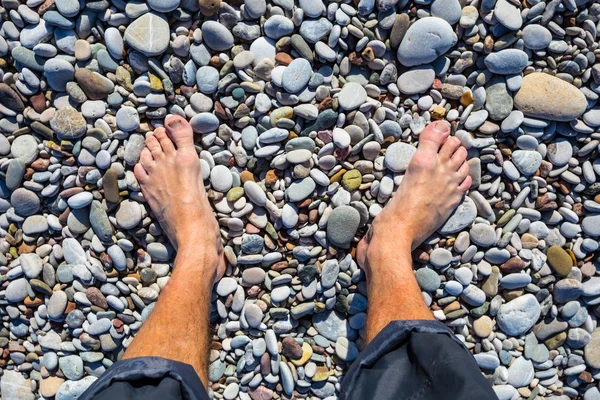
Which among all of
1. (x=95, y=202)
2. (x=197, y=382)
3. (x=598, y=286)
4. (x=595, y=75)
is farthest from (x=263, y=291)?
(x=595, y=75)

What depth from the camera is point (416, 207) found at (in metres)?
1.86

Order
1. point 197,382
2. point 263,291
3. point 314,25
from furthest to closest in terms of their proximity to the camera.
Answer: point 263,291 < point 314,25 < point 197,382

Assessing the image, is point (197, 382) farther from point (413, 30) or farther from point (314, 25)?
point (413, 30)

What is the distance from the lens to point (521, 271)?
75.4 inches

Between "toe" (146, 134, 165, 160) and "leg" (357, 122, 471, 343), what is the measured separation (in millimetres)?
897

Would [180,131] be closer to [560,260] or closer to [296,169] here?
[296,169]

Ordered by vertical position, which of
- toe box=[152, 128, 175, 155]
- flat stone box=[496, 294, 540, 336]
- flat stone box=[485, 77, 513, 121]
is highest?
flat stone box=[485, 77, 513, 121]

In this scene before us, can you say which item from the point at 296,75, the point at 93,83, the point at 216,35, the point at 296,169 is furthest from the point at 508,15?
the point at 93,83

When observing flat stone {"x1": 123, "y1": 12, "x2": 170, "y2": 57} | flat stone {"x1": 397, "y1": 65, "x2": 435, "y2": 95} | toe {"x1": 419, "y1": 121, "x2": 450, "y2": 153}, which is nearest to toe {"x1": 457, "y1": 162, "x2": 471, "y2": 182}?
toe {"x1": 419, "y1": 121, "x2": 450, "y2": 153}

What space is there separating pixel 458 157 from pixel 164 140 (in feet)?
3.90

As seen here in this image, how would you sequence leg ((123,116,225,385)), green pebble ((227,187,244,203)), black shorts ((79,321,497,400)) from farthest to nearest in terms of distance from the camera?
green pebble ((227,187,244,203)) < leg ((123,116,225,385)) < black shorts ((79,321,497,400))

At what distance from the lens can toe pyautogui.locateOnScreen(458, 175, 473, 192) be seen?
1.88 metres

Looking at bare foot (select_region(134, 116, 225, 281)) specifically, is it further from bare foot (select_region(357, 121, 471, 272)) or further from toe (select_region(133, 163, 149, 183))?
bare foot (select_region(357, 121, 471, 272))

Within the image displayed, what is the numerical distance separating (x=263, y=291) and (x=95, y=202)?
761 millimetres
